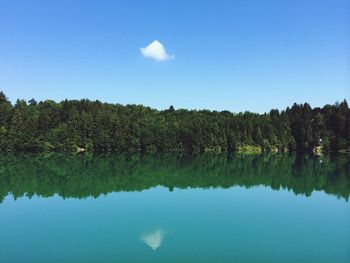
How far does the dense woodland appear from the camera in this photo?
8188 centimetres

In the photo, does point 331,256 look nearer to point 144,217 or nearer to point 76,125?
point 144,217

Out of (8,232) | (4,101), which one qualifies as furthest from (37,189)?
(4,101)

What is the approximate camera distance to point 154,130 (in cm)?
8794

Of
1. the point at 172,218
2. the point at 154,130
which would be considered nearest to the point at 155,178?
the point at 172,218

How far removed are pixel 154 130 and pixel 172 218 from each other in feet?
215

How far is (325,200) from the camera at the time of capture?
2981 centimetres

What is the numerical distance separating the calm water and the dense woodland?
131ft

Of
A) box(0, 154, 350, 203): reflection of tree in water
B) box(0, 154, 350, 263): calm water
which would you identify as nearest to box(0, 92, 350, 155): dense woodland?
box(0, 154, 350, 203): reflection of tree in water

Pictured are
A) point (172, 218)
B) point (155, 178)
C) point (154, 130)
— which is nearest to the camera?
point (172, 218)

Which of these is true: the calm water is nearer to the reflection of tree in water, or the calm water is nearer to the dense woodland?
the reflection of tree in water

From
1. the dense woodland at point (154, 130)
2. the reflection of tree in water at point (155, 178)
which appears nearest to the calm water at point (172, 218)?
the reflection of tree in water at point (155, 178)

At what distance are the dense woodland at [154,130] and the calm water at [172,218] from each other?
39958 millimetres

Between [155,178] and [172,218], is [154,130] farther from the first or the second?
[172,218]

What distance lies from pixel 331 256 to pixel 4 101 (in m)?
86.0
